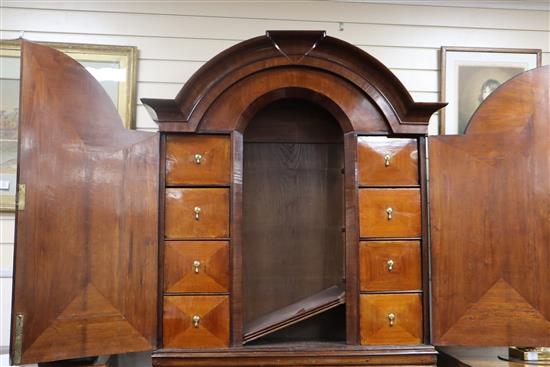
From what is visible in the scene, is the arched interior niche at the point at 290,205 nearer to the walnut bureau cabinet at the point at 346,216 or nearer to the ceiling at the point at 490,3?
the walnut bureau cabinet at the point at 346,216

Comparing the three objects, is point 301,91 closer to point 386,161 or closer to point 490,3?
point 386,161

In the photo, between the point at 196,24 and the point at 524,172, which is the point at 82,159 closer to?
the point at 196,24

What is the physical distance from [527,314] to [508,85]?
1.00 m

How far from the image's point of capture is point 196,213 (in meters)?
1.89

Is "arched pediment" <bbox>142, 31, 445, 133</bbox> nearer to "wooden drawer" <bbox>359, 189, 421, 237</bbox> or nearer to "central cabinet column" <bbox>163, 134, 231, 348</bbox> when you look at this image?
"central cabinet column" <bbox>163, 134, 231, 348</bbox>

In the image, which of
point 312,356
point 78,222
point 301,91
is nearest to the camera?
point 78,222

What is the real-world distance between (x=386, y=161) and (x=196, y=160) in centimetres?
82

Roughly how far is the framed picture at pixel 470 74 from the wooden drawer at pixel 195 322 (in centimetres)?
153

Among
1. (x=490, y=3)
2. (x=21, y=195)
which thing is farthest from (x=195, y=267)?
(x=490, y=3)

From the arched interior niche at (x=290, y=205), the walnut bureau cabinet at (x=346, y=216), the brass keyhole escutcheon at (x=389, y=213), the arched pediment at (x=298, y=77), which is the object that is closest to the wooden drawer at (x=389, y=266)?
the walnut bureau cabinet at (x=346, y=216)

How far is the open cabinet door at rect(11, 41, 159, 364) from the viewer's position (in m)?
1.66

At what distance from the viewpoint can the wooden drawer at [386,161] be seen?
1.94 m

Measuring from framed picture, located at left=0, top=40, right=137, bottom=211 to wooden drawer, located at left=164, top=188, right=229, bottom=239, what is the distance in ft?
2.16

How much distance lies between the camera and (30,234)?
1.65 m
